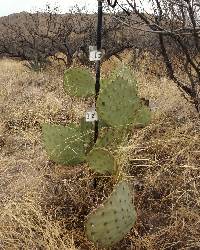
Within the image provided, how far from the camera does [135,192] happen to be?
3.25m

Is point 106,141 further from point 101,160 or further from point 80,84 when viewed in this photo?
point 80,84

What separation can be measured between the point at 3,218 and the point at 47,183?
46 centimetres

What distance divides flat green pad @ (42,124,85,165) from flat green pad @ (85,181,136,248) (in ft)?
2.31

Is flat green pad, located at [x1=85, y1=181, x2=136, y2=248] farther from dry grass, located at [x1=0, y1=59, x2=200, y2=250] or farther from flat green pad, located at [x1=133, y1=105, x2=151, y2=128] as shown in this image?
flat green pad, located at [x1=133, y1=105, x2=151, y2=128]

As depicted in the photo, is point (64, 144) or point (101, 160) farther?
point (64, 144)

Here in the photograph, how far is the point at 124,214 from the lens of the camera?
2566 millimetres

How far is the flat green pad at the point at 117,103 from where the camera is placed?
3.04m

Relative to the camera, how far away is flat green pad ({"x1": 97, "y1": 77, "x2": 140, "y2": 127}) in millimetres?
3035

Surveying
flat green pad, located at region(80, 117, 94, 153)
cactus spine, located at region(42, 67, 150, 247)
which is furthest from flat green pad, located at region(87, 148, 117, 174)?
flat green pad, located at region(80, 117, 94, 153)

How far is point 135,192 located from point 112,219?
74 cm

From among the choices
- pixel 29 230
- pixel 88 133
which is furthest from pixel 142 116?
pixel 29 230

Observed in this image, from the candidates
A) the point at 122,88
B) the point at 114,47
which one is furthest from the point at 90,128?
the point at 114,47

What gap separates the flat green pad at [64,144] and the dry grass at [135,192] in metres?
0.15

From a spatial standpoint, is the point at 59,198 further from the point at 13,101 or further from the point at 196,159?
the point at 13,101
